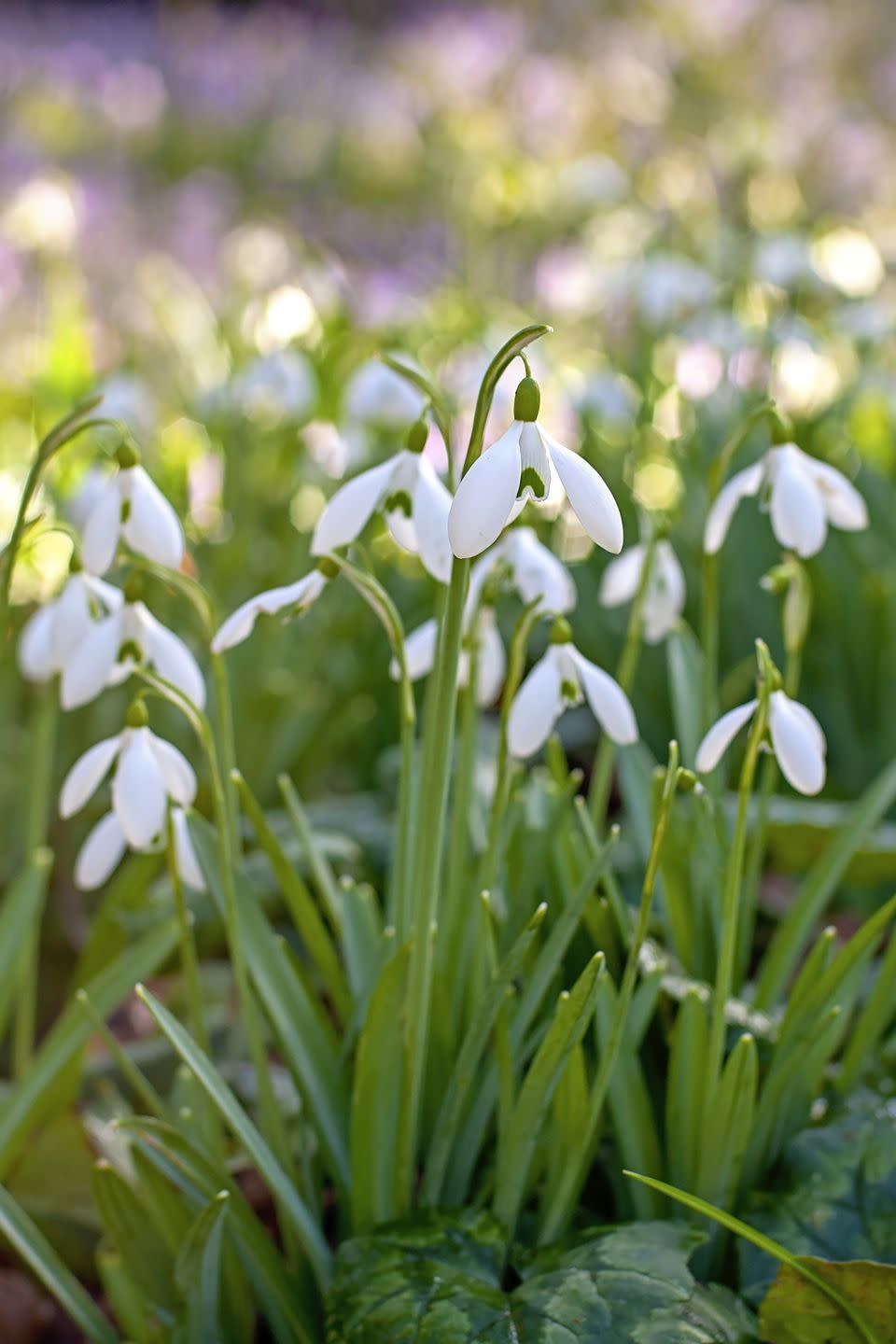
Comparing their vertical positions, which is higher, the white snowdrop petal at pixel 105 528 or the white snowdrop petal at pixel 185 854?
the white snowdrop petal at pixel 105 528

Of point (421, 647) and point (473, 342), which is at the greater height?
point (473, 342)

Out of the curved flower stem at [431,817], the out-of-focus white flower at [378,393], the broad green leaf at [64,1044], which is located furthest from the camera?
the out-of-focus white flower at [378,393]

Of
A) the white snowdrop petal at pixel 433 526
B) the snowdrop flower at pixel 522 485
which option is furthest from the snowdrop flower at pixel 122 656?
the snowdrop flower at pixel 522 485

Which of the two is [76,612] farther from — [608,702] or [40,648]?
[608,702]

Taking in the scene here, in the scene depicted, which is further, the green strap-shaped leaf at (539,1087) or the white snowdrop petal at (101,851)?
the white snowdrop petal at (101,851)

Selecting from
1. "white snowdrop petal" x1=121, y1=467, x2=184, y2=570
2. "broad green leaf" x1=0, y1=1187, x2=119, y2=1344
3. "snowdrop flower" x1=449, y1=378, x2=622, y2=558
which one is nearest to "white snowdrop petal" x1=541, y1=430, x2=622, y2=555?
"snowdrop flower" x1=449, y1=378, x2=622, y2=558

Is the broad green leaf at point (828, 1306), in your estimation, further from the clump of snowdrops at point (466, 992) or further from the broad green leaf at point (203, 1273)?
the broad green leaf at point (203, 1273)

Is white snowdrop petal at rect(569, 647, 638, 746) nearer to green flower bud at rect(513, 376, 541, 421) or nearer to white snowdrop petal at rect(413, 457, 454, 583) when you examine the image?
white snowdrop petal at rect(413, 457, 454, 583)

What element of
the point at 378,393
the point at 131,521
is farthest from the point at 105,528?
the point at 378,393

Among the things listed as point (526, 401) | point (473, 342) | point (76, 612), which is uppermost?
point (473, 342)
